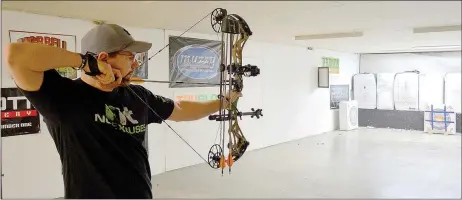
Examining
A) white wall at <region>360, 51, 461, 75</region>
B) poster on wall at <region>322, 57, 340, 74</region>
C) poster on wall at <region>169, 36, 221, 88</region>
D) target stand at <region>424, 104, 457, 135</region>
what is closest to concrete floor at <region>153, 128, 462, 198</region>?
target stand at <region>424, 104, 457, 135</region>

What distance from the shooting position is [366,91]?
17.3ft

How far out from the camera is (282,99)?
134 inches

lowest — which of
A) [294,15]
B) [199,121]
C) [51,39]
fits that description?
[199,121]

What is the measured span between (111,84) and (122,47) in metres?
0.09

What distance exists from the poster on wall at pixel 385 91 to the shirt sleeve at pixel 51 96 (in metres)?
4.44

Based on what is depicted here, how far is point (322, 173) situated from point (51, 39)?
214 cm

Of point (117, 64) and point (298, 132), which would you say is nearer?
point (117, 64)

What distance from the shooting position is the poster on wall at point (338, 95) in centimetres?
507

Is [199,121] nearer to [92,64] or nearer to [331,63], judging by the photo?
[331,63]

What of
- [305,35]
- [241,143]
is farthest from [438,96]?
[241,143]

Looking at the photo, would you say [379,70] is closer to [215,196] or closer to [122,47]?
[215,196]

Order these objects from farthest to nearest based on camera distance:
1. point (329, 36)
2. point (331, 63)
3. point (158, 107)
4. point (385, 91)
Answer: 1. point (385, 91)
2. point (331, 63)
3. point (329, 36)
4. point (158, 107)

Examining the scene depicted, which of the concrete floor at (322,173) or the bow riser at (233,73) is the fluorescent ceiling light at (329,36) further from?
the bow riser at (233,73)

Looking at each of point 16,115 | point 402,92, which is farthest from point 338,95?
point 16,115
